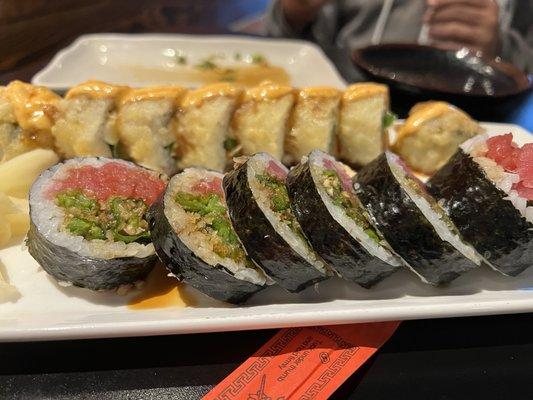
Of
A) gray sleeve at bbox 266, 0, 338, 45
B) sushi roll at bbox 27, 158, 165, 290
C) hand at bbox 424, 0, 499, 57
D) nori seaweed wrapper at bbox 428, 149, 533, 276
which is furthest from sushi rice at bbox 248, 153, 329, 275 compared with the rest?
gray sleeve at bbox 266, 0, 338, 45

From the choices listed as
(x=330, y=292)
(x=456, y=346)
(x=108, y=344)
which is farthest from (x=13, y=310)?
(x=456, y=346)

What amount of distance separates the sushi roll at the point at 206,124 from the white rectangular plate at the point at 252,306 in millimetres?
995

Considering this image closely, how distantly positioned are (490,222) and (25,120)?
2488 mm

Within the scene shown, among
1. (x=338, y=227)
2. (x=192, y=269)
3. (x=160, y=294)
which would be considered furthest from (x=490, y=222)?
(x=160, y=294)

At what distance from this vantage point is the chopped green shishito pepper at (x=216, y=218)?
203 centimetres

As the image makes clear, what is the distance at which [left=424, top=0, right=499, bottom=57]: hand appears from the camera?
5.38m

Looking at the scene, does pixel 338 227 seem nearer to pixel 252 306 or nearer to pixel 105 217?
pixel 252 306

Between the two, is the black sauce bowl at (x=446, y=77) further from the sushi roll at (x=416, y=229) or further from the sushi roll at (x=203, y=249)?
the sushi roll at (x=203, y=249)

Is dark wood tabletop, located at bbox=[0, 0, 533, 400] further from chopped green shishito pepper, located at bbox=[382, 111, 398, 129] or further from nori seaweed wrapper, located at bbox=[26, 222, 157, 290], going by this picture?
chopped green shishito pepper, located at bbox=[382, 111, 398, 129]

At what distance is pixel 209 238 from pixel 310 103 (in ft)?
4.26

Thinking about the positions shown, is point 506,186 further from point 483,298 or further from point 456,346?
point 456,346

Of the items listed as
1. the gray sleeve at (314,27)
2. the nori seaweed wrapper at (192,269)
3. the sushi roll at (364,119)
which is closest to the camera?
the nori seaweed wrapper at (192,269)

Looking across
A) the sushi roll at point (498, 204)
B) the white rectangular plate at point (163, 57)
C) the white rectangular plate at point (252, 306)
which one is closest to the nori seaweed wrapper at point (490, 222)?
the sushi roll at point (498, 204)

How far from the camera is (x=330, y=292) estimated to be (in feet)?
7.32
